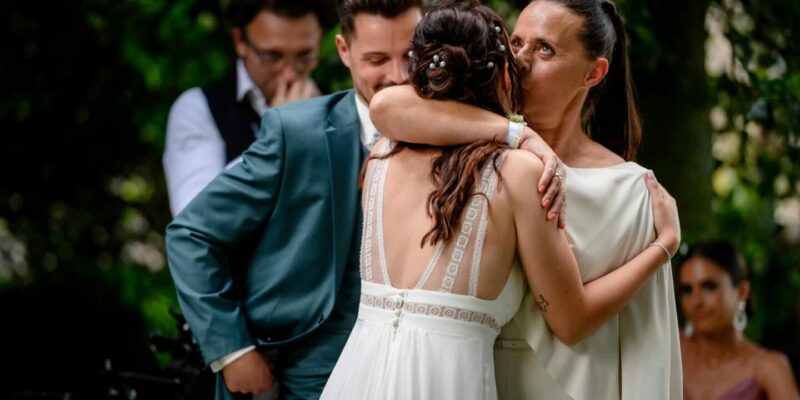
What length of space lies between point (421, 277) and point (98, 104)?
5.29 m

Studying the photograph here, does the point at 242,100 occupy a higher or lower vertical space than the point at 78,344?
higher

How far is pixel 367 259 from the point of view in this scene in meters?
3.07

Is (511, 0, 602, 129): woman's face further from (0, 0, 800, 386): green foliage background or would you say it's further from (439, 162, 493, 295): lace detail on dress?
(0, 0, 800, 386): green foliage background

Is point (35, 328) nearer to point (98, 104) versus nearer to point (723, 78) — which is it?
point (98, 104)

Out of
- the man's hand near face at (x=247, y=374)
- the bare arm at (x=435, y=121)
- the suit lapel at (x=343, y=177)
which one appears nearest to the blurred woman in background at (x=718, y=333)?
the suit lapel at (x=343, y=177)

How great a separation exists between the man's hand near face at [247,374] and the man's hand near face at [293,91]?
5.69 ft

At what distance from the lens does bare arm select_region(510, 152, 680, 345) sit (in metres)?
2.85

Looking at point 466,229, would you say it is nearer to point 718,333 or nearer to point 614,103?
point 614,103

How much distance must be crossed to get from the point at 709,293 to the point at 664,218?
240cm

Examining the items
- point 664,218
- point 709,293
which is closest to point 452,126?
point 664,218

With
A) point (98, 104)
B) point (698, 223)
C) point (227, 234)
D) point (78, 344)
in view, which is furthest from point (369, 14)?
point (98, 104)

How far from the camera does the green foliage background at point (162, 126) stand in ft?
17.4

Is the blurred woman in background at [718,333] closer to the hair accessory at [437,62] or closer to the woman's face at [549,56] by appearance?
the woman's face at [549,56]

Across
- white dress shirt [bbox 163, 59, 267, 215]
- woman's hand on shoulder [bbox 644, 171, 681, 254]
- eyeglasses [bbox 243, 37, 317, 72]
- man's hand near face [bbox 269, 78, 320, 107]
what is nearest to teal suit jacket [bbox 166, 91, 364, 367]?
woman's hand on shoulder [bbox 644, 171, 681, 254]
